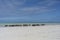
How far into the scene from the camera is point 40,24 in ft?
4.56

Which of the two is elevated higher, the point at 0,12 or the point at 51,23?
the point at 0,12

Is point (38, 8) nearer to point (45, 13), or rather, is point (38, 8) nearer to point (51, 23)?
point (45, 13)
